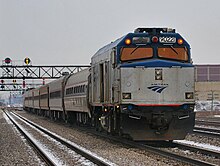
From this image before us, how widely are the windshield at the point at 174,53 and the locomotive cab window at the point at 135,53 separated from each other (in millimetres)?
367

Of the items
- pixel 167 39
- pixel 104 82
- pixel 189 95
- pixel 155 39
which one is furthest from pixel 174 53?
pixel 104 82

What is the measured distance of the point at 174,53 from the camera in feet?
48.4

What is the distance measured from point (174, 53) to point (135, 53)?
1221 millimetres

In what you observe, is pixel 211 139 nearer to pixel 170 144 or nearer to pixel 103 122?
pixel 170 144

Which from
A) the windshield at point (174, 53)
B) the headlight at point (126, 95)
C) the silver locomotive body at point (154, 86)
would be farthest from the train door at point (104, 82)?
the windshield at point (174, 53)

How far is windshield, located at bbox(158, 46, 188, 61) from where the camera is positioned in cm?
1472

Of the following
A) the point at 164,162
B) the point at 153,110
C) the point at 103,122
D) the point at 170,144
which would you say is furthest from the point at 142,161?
the point at 103,122

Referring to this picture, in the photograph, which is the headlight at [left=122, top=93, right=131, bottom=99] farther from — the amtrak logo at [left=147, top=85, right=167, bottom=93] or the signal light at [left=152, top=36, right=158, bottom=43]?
the signal light at [left=152, top=36, right=158, bottom=43]

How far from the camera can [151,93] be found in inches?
566

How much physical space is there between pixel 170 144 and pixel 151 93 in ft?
7.47

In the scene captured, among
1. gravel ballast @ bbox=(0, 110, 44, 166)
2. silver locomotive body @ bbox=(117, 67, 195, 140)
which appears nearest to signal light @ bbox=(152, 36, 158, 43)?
silver locomotive body @ bbox=(117, 67, 195, 140)

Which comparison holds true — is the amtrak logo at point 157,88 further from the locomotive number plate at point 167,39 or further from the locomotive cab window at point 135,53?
the locomotive number plate at point 167,39

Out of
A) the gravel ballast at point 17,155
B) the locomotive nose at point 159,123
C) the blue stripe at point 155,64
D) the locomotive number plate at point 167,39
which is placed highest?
the locomotive number plate at point 167,39

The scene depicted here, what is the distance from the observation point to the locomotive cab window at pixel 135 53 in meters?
14.6
